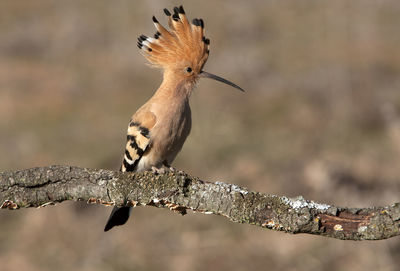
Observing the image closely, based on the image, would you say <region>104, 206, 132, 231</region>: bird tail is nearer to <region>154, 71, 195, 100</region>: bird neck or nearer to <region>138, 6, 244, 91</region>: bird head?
<region>154, 71, 195, 100</region>: bird neck

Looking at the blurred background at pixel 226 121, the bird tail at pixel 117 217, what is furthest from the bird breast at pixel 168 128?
the blurred background at pixel 226 121

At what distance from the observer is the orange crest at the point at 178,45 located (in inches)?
148

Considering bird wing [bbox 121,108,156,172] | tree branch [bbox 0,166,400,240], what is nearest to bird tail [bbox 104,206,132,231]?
bird wing [bbox 121,108,156,172]

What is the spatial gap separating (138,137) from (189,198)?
1137 millimetres

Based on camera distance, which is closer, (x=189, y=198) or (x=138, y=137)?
(x=189, y=198)

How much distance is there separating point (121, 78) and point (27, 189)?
10.7 metres

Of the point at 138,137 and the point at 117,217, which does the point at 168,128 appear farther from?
the point at 117,217

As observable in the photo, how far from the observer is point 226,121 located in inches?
397

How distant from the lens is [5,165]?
28.9 ft

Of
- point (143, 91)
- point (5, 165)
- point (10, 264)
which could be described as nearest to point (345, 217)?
point (10, 264)

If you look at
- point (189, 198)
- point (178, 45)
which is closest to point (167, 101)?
point (178, 45)

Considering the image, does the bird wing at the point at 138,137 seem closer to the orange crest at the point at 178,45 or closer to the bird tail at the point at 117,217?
the bird tail at the point at 117,217

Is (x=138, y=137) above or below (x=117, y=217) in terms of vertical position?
above

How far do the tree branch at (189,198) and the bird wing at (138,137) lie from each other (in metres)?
0.92
